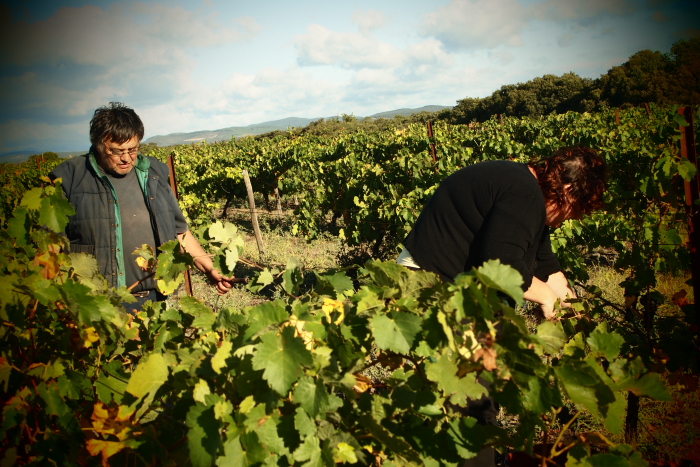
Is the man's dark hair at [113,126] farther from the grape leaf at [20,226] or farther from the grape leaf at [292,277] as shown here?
the grape leaf at [292,277]

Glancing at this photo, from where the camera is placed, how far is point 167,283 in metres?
1.41

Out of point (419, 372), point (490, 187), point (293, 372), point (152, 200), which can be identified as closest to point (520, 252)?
point (490, 187)

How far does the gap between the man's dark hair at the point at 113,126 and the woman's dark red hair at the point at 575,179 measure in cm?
222

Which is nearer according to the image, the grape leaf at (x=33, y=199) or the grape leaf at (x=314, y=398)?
the grape leaf at (x=314, y=398)

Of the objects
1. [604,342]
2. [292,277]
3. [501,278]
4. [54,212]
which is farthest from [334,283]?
[54,212]

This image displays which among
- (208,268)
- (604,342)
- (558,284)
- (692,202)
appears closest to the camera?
(604,342)

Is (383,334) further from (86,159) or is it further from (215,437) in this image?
(86,159)

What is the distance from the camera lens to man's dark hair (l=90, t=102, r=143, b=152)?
2.18 m

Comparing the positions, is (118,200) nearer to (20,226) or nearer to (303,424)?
(20,226)

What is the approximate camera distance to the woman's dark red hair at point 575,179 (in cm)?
179

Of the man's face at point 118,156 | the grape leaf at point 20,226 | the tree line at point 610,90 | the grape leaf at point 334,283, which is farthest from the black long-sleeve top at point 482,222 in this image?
the tree line at point 610,90

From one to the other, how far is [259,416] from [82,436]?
21.9 inches

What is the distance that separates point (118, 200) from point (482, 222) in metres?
2.07

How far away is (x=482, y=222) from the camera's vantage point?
1.77 metres
